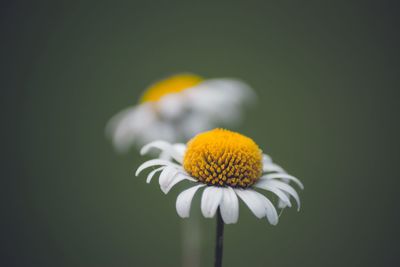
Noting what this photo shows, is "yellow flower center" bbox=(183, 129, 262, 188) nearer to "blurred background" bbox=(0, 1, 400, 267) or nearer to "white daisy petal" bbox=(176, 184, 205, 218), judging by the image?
"white daisy petal" bbox=(176, 184, 205, 218)

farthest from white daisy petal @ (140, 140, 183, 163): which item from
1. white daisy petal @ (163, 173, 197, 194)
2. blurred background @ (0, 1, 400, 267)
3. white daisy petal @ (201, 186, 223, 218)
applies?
blurred background @ (0, 1, 400, 267)

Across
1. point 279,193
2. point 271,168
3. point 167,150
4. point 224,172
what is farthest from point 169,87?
point 279,193

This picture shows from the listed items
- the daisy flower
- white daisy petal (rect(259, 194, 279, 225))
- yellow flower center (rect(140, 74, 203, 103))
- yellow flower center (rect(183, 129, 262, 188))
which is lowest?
white daisy petal (rect(259, 194, 279, 225))

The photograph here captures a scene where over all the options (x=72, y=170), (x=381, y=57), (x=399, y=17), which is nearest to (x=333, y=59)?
(x=381, y=57)

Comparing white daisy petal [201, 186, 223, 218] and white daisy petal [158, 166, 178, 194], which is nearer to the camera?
white daisy petal [201, 186, 223, 218]

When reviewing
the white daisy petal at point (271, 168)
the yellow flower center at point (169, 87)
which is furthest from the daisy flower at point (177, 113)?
the white daisy petal at point (271, 168)

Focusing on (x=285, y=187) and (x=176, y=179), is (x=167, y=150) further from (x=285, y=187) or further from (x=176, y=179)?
(x=285, y=187)
